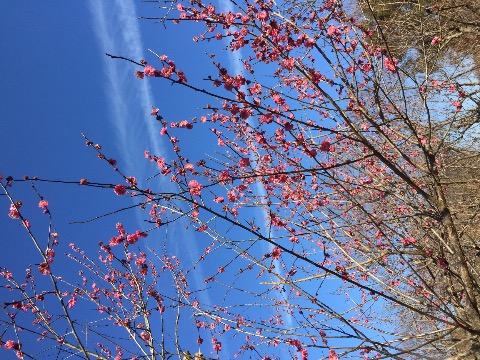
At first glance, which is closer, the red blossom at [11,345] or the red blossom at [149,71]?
the red blossom at [149,71]

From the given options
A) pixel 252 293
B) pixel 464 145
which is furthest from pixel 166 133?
pixel 464 145

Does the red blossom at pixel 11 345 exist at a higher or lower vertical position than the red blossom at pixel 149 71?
lower

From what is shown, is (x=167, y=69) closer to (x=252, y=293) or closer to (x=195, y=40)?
(x=195, y=40)

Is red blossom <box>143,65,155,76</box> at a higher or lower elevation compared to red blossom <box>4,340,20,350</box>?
higher

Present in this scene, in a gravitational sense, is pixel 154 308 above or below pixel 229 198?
below

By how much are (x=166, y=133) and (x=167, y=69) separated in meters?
0.76

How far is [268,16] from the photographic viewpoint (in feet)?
11.4

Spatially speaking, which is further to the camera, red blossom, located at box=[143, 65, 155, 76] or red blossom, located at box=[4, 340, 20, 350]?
red blossom, located at box=[4, 340, 20, 350]

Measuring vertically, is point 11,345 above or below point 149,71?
below

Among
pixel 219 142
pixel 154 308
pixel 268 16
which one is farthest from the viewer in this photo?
pixel 219 142

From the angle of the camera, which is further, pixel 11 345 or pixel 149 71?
pixel 11 345

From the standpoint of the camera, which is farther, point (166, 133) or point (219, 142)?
point (219, 142)

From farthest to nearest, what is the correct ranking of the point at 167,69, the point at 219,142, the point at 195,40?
the point at 219,142, the point at 195,40, the point at 167,69

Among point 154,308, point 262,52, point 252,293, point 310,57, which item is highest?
point 310,57
